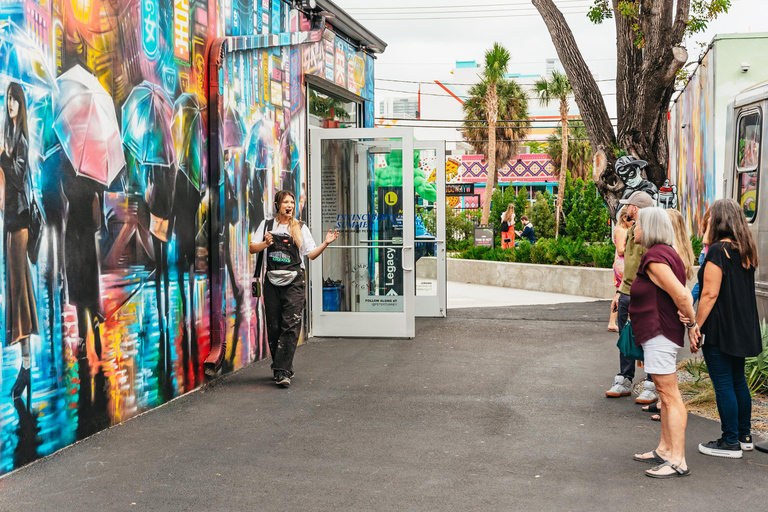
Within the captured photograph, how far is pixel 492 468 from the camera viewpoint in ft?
16.5

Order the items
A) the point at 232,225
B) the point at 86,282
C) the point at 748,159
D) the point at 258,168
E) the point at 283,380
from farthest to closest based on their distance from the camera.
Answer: the point at 258,168 → the point at 232,225 → the point at 748,159 → the point at 283,380 → the point at 86,282

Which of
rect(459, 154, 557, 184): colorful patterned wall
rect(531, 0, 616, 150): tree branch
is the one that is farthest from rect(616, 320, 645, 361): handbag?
rect(459, 154, 557, 184): colorful patterned wall

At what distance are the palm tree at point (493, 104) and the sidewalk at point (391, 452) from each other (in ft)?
111

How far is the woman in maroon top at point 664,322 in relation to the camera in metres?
4.86

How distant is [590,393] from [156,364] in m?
3.78

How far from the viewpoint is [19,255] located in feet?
16.1

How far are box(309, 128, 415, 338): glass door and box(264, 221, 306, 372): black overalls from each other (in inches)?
103

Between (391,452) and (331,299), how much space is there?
5.18 metres

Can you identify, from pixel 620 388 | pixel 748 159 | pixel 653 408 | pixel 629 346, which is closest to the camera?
pixel 629 346

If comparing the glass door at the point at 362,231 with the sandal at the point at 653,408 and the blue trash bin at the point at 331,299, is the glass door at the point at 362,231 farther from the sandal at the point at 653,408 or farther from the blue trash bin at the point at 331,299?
the sandal at the point at 653,408

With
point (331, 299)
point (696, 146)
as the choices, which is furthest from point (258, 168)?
point (696, 146)

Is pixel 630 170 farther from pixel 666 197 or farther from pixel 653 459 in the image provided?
pixel 653 459

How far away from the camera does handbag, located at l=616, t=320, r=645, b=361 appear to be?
17.1ft

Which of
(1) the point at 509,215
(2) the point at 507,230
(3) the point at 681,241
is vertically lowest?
(2) the point at 507,230
